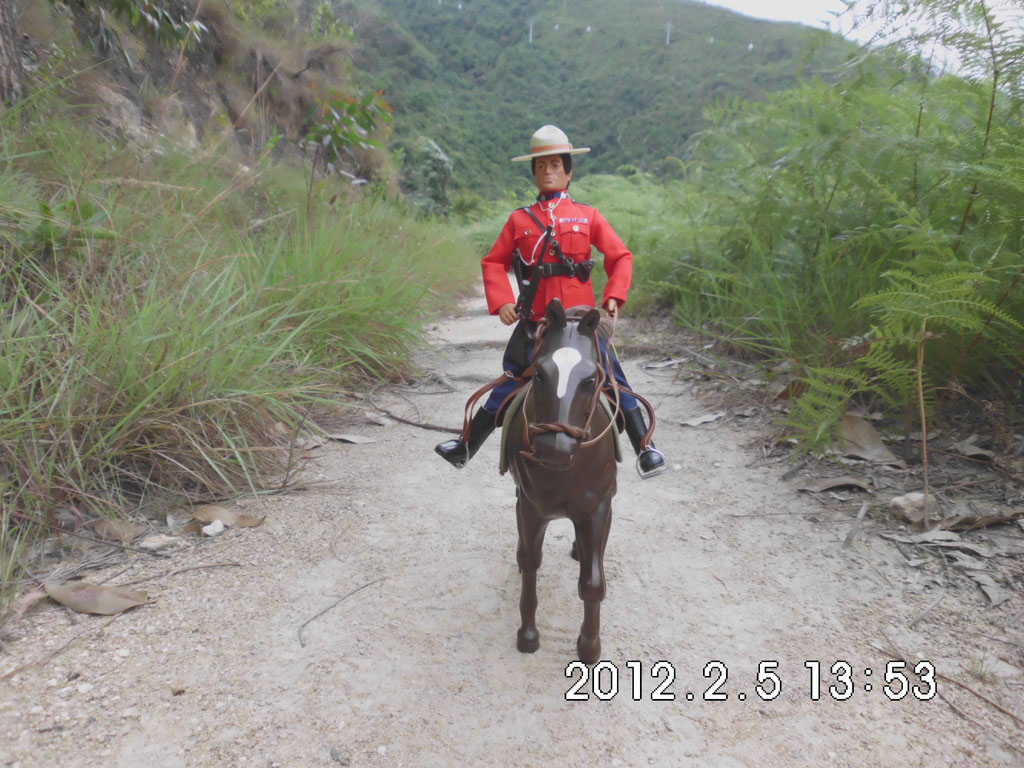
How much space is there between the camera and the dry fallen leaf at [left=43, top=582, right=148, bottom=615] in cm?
240

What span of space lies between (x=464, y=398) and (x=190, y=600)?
9.59 ft

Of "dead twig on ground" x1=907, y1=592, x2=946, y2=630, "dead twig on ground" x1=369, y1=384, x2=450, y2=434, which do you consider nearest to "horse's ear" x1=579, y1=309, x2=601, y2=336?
"dead twig on ground" x1=907, y1=592, x2=946, y2=630

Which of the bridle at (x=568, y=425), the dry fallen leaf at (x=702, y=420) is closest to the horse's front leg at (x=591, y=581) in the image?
the bridle at (x=568, y=425)

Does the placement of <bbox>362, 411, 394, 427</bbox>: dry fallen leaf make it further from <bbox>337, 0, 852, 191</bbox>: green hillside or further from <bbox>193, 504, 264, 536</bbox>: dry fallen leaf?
<bbox>337, 0, 852, 191</bbox>: green hillside

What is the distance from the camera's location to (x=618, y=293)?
102 inches

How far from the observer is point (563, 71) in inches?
1393

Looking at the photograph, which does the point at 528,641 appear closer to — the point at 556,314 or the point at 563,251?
the point at 556,314

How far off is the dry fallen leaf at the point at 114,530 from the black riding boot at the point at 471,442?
138 cm

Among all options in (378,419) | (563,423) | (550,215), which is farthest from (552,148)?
(378,419)

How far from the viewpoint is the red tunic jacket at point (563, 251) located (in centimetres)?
261

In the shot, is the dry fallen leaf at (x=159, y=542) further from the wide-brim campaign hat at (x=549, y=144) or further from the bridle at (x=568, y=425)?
the wide-brim campaign hat at (x=549, y=144)

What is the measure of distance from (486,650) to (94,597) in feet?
4.76

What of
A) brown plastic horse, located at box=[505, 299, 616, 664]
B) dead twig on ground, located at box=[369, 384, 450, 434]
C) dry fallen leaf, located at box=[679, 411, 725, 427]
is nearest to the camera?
brown plastic horse, located at box=[505, 299, 616, 664]

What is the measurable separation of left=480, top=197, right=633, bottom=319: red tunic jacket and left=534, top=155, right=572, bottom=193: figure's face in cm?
6
